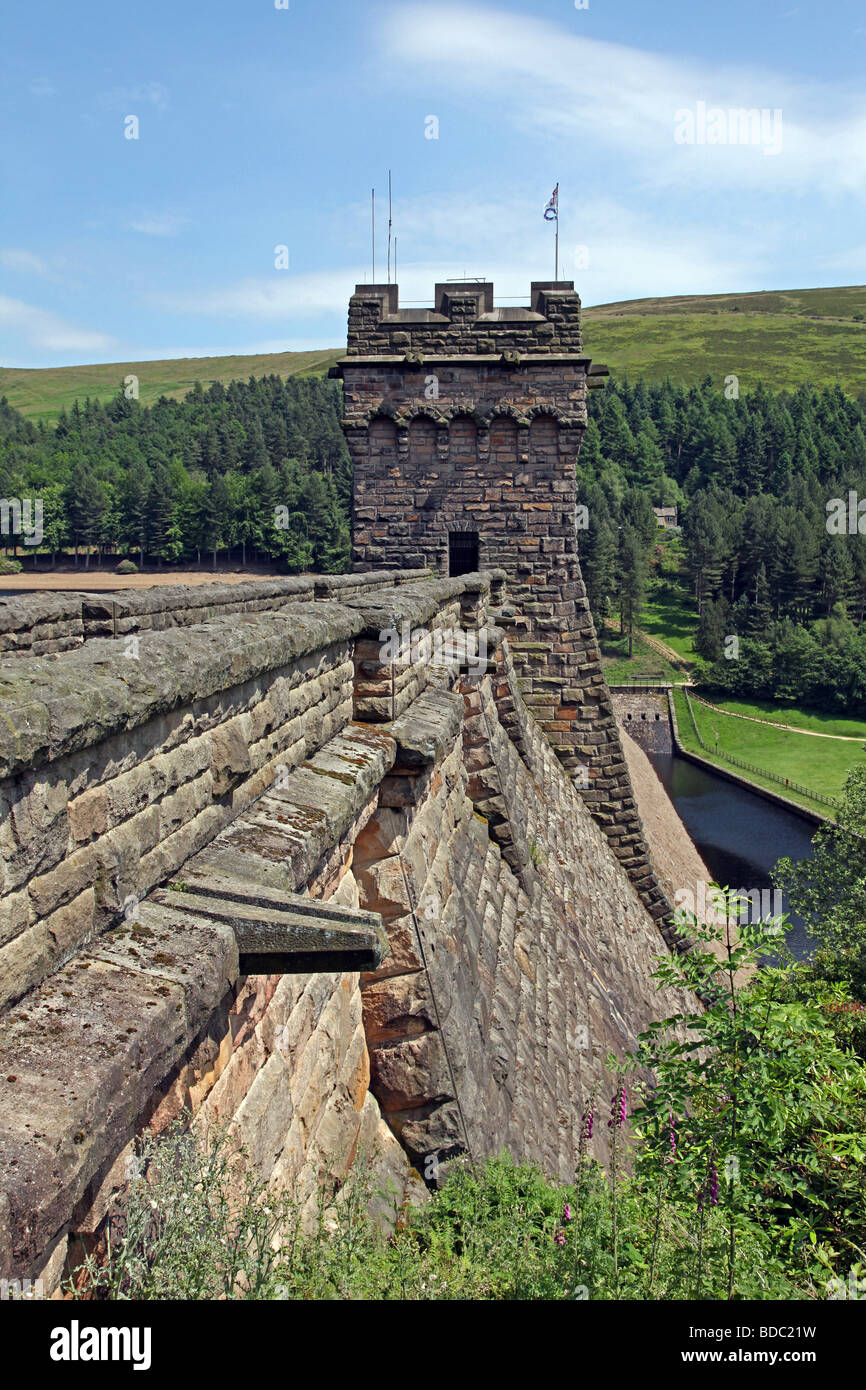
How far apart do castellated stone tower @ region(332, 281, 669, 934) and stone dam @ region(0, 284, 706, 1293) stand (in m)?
3.12

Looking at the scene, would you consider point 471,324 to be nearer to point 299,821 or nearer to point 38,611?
point 38,611

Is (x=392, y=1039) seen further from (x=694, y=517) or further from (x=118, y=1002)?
(x=694, y=517)

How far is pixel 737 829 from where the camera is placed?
1817 inches

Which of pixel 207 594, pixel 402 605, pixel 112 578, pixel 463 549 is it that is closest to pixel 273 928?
pixel 402 605

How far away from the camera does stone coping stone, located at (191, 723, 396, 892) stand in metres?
3.49

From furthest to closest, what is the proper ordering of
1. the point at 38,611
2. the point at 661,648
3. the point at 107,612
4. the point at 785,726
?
1. the point at 661,648
2. the point at 785,726
3. the point at 107,612
4. the point at 38,611

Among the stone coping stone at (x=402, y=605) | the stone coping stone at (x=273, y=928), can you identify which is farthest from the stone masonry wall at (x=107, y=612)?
the stone coping stone at (x=273, y=928)

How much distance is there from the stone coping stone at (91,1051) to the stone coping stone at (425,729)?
2.83 meters

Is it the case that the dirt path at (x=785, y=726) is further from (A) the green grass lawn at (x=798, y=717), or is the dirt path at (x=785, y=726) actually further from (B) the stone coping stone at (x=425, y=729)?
(B) the stone coping stone at (x=425, y=729)

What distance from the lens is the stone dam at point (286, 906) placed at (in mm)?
2314

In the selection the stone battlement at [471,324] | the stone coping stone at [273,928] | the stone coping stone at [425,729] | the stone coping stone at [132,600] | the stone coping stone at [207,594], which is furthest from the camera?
the stone battlement at [471,324]

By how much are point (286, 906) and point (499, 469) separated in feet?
46.9
